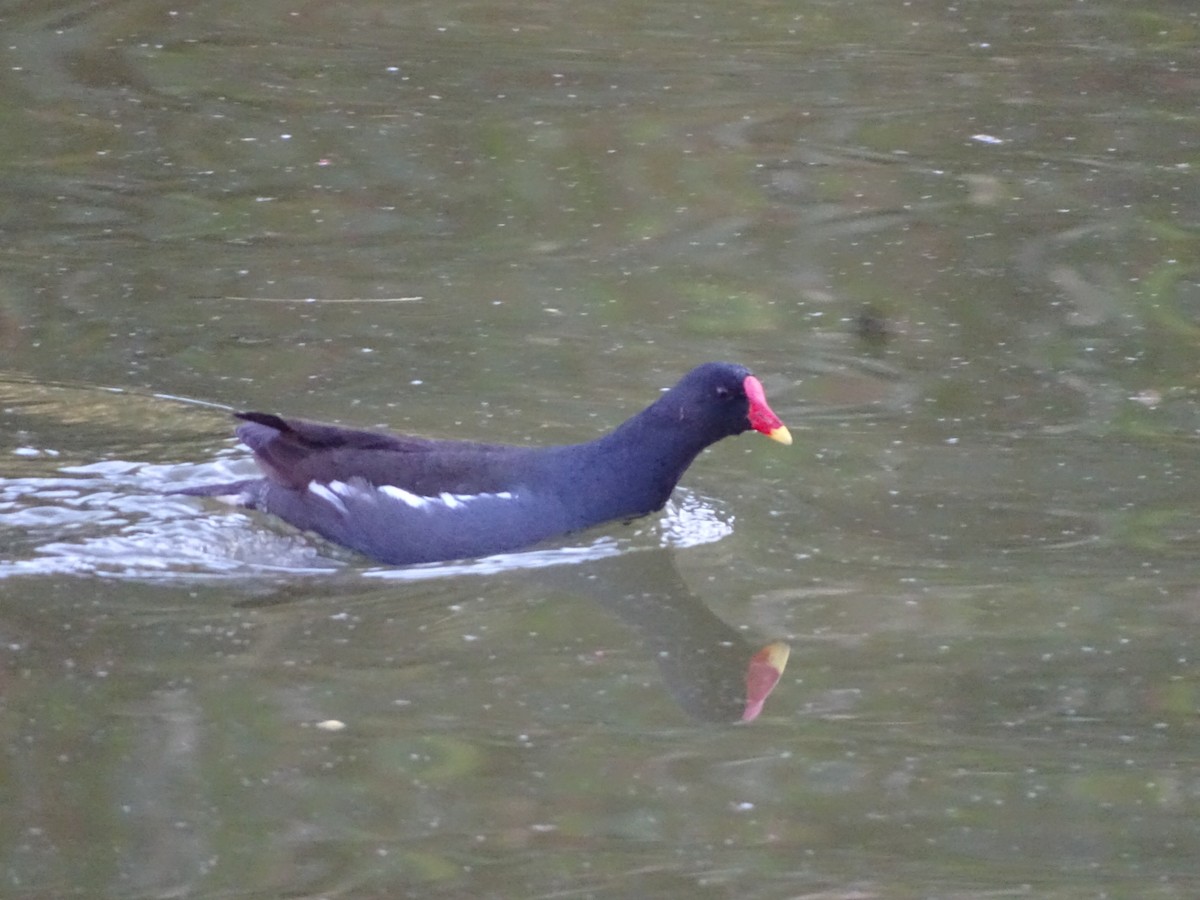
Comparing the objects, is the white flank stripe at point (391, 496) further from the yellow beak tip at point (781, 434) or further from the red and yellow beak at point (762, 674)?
the red and yellow beak at point (762, 674)

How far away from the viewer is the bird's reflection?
4.59 metres

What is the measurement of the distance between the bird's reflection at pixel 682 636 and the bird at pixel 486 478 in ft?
0.52

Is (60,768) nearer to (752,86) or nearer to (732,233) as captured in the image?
(732,233)

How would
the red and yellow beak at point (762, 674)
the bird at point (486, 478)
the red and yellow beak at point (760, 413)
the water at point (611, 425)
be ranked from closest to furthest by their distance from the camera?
1. the water at point (611, 425)
2. the red and yellow beak at point (762, 674)
3. the bird at point (486, 478)
4. the red and yellow beak at point (760, 413)

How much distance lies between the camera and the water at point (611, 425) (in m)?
3.95

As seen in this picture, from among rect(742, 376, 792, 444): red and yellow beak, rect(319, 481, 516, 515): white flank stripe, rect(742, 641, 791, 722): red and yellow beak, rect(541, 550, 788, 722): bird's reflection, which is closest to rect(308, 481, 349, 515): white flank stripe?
rect(319, 481, 516, 515): white flank stripe

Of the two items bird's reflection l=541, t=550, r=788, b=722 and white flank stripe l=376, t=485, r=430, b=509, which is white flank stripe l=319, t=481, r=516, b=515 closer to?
white flank stripe l=376, t=485, r=430, b=509

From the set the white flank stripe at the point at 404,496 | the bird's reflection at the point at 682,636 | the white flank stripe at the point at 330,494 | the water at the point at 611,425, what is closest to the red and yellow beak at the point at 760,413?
the water at the point at 611,425

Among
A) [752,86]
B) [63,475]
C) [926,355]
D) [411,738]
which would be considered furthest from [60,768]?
[752,86]

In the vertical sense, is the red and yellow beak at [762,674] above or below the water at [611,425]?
below

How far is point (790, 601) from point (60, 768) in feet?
6.03

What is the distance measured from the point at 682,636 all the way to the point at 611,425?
130 cm

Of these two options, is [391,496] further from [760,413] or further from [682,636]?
[760,413]

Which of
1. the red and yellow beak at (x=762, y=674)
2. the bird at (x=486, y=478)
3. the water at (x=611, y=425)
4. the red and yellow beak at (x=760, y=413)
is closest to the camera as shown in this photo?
the water at (x=611, y=425)
